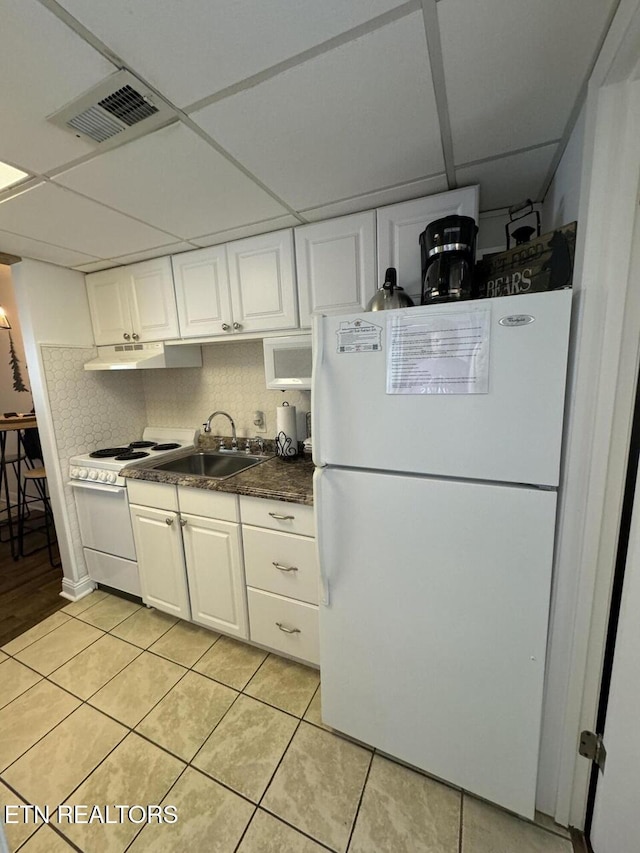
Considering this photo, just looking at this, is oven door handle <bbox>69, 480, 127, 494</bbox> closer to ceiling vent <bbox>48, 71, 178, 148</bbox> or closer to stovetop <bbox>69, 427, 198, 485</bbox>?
stovetop <bbox>69, 427, 198, 485</bbox>

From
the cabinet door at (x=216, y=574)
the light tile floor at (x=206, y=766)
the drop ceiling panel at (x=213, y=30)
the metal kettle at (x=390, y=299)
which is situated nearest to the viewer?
the drop ceiling panel at (x=213, y=30)

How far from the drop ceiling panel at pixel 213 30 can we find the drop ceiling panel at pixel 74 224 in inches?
31.7

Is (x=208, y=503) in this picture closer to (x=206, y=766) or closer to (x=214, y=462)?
(x=214, y=462)

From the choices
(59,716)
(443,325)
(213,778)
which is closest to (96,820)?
(213,778)

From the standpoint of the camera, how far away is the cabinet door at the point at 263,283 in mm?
1775

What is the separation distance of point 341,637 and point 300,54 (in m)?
1.76

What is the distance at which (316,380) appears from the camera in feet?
3.74

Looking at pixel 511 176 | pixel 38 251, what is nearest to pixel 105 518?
pixel 38 251

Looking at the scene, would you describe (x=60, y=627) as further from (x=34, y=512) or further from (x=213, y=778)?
(x=34, y=512)

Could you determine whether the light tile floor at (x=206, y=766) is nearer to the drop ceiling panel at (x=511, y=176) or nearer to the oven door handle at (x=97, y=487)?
the oven door handle at (x=97, y=487)

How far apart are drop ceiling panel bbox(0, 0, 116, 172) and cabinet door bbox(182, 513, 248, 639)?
1.59 metres

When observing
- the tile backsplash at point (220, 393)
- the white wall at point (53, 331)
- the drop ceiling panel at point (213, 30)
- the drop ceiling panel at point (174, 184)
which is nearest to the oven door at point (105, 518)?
the white wall at point (53, 331)

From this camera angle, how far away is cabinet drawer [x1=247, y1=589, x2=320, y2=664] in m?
1.61

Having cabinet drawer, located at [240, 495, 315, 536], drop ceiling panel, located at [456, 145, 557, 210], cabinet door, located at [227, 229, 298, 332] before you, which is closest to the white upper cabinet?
cabinet door, located at [227, 229, 298, 332]
